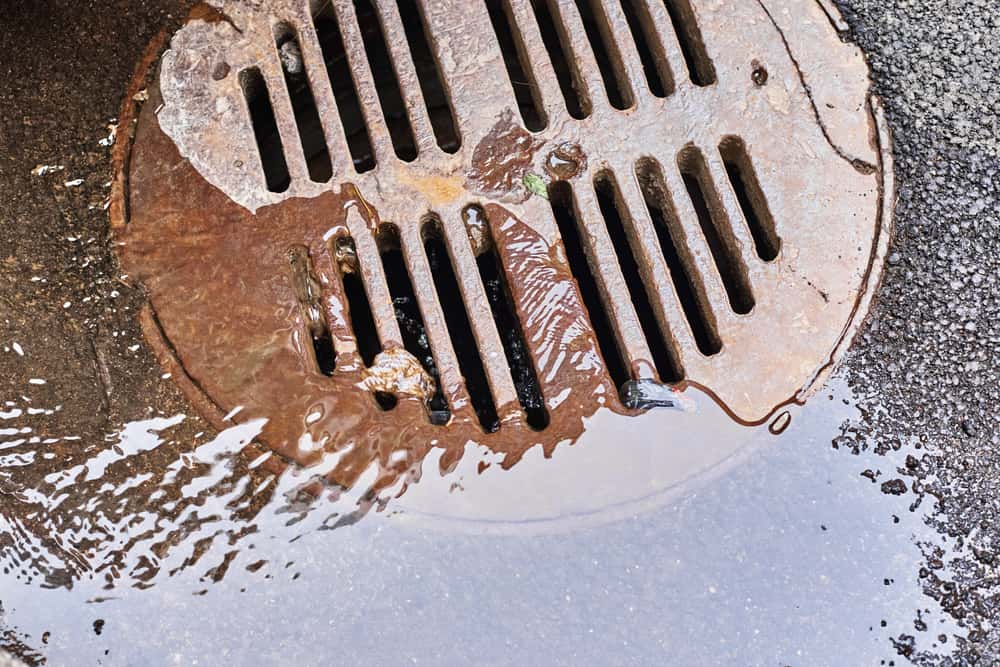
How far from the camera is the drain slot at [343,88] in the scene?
4.94 ft

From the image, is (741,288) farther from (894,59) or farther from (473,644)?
(473,644)

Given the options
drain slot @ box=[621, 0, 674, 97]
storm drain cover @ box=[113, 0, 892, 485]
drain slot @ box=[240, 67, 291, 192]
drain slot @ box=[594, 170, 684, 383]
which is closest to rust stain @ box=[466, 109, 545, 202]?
storm drain cover @ box=[113, 0, 892, 485]

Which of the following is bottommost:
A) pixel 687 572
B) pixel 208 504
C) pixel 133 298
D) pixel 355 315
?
pixel 687 572

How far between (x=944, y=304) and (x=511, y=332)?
0.63 meters

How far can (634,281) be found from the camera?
1545 millimetres

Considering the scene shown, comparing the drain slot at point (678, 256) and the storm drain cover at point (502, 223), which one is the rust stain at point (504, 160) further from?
the drain slot at point (678, 256)

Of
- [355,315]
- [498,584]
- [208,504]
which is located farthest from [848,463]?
[208,504]

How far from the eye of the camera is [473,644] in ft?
3.89

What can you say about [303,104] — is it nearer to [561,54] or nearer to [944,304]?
[561,54]

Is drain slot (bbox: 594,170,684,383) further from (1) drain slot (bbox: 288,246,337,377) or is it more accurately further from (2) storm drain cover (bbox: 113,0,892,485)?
(1) drain slot (bbox: 288,246,337,377)

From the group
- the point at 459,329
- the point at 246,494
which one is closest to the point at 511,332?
the point at 459,329

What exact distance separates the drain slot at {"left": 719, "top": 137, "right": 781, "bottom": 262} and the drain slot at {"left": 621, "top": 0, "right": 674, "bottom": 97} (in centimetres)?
13

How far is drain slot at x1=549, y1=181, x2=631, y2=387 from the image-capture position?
136 centimetres

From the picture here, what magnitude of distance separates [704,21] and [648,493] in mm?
738
